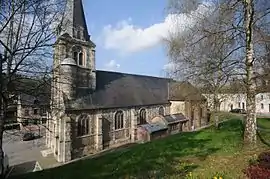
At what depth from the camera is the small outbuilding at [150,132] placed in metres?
31.9

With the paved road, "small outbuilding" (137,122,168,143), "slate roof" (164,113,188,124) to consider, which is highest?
"slate roof" (164,113,188,124)

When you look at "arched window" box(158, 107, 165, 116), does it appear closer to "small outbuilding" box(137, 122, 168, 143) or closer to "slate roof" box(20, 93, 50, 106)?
"small outbuilding" box(137, 122, 168, 143)

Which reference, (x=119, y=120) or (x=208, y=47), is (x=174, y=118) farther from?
(x=208, y=47)

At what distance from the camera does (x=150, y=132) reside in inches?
1251

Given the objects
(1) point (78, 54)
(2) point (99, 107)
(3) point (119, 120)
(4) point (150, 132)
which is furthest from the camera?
(3) point (119, 120)

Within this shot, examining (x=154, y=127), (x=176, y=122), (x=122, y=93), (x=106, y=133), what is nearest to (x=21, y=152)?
(x=106, y=133)

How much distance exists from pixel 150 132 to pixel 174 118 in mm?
7042

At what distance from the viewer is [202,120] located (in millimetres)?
43469

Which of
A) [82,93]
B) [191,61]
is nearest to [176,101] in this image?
[82,93]

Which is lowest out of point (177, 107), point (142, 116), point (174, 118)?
point (174, 118)

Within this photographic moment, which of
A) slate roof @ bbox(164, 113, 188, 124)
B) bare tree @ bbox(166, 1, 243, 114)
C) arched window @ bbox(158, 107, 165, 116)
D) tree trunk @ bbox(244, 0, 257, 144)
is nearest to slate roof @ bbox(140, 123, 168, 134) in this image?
slate roof @ bbox(164, 113, 188, 124)

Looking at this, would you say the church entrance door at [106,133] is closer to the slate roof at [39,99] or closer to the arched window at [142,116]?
the arched window at [142,116]

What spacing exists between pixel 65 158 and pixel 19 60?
1727cm

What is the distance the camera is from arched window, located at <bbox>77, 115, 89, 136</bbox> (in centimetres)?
2706
